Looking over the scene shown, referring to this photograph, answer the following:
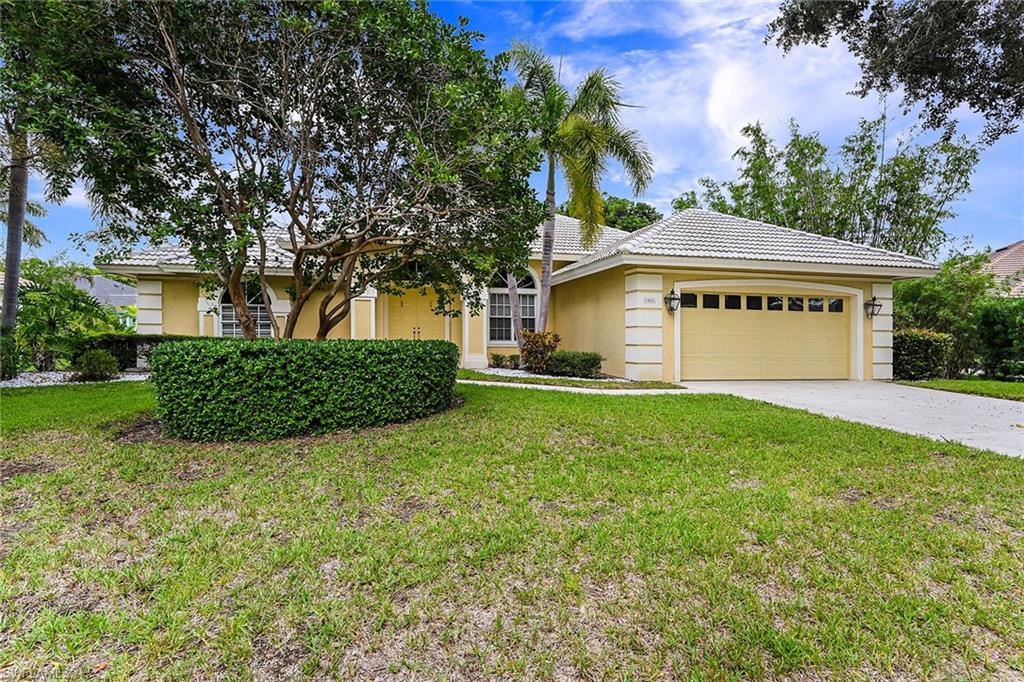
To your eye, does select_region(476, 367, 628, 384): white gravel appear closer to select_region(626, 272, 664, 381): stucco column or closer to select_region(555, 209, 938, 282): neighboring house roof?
select_region(626, 272, 664, 381): stucco column

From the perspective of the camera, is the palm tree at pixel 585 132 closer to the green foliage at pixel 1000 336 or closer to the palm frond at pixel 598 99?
the palm frond at pixel 598 99

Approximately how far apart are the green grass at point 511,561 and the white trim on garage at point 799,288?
6.43m

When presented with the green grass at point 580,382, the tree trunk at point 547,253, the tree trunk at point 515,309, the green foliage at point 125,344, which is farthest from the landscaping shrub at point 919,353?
the green foliage at point 125,344

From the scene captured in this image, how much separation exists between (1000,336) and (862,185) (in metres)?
10.2

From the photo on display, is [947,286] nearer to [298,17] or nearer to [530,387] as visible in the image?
[530,387]

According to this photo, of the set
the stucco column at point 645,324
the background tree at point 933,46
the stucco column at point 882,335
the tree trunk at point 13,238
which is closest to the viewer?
the background tree at point 933,46

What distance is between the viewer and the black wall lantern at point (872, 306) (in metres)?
12.8

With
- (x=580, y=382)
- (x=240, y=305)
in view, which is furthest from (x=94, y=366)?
(x=580, y=382)

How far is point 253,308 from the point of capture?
47.7 feet

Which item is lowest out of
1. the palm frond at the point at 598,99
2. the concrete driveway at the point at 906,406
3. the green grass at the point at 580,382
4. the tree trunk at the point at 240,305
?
the concrete driveway at the point at 906,406

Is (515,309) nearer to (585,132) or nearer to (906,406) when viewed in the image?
(585,132)

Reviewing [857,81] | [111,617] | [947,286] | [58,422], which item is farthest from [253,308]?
[947,286]

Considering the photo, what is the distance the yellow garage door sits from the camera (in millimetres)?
12344

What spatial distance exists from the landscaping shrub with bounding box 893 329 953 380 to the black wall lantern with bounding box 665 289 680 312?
685cm
